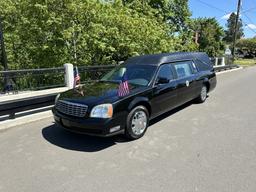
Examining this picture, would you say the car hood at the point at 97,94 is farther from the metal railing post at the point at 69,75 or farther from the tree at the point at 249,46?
the tree at the point at 249,46

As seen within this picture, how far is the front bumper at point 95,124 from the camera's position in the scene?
482cm

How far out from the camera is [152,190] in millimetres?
3494

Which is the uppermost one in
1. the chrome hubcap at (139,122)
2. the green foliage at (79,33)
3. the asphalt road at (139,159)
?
the green foliage at (79,33)

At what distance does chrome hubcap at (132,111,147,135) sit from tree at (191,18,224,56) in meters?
36.7

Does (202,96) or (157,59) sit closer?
(157,59)

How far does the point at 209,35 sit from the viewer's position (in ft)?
138

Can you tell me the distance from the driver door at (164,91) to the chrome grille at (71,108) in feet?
5.40

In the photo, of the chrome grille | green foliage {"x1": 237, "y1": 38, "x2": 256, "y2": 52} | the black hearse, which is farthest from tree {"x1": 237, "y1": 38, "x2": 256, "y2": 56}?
the chrome grille

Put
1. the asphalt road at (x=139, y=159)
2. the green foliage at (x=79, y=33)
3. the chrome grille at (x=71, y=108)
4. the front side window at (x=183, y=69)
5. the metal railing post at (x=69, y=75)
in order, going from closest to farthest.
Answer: the asphalt road at (x=139, y=159)
the chrome grille at (x=71, y=108)
the front side window at (x=183, y=69)
the metal railing post at (x=69, y=75)
the green foliage at (x=79, y=33)

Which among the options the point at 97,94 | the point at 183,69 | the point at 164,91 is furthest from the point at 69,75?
the point at 97,94

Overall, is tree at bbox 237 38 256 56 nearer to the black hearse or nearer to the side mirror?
the black hearse

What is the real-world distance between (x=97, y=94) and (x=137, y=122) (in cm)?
98

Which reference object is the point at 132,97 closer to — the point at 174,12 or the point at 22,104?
the point at 22,104

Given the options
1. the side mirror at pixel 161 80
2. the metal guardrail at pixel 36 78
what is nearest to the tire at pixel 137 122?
the side mirror at pixel 161 80
